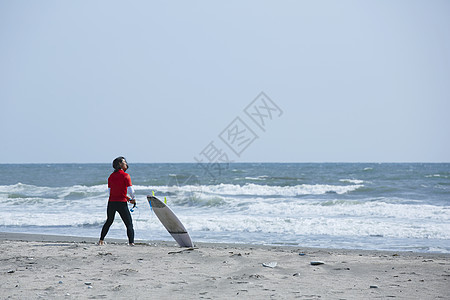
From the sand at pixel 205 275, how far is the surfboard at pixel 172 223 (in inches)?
31.3

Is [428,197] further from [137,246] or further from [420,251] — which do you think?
[137,246]

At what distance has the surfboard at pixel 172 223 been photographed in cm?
754

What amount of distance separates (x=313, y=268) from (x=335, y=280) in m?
0.59

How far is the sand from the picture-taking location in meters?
4.30

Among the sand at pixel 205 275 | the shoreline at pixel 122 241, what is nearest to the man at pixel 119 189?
the sand at pixel 205 275

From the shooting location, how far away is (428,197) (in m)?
18.9

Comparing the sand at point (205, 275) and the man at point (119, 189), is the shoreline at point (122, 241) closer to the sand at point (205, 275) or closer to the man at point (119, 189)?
the man at point (119, 189)

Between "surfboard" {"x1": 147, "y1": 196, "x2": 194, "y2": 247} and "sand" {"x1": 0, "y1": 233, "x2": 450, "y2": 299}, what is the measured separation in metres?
0.80

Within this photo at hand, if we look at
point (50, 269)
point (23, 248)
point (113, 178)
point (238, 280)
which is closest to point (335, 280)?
point (238, 280)

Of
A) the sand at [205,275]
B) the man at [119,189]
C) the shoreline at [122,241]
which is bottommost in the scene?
the shoreline at [122,241]

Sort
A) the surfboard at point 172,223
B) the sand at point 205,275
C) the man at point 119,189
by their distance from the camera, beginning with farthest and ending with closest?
the surfboard at point 172,223
the man at point 119,189
the sand at point 205,275

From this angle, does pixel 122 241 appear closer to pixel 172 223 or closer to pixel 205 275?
pixel 172 223

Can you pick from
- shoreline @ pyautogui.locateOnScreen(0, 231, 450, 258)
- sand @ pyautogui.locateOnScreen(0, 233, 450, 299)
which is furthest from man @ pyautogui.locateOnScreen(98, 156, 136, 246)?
shoreline @ pyautogui.locateOnScreen(0, 231, 450, 258)

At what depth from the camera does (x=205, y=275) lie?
A: 5051 mm
